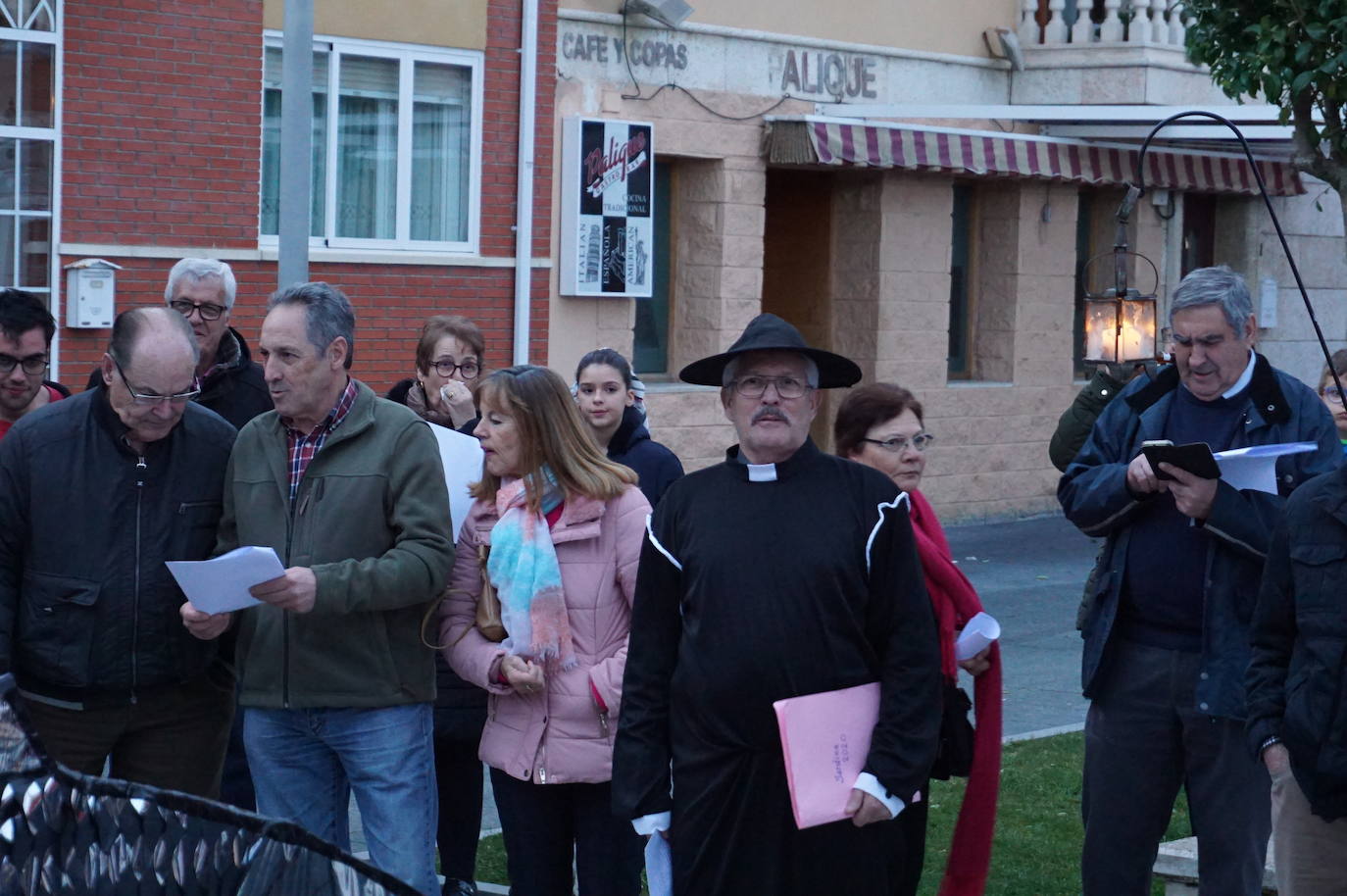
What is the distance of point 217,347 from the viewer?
20.7ft

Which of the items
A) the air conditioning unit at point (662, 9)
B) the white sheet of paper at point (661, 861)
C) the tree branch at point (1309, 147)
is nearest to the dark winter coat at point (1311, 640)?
the white sheet of paper at point (661, 861)

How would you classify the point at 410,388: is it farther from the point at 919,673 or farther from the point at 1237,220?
the point at 1237,220

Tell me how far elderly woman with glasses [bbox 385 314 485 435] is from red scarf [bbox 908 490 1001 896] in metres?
2.43

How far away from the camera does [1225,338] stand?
518cm

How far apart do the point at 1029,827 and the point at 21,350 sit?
13.8ft

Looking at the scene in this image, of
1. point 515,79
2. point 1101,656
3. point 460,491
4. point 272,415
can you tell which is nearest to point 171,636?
point 272,415

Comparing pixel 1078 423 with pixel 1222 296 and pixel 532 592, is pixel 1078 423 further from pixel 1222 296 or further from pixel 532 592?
pixel 532 592

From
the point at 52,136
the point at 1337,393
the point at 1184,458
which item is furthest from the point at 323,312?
the point at 52,136

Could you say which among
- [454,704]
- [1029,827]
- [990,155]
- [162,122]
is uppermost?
[990,155]

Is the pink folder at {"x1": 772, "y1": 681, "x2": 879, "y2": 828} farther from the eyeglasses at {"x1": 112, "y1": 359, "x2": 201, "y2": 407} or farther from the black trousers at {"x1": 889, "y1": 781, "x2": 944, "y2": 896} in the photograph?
the eyeglasses at {"x1": 112, "y1": 359, "x2": 201, "y2": 407}

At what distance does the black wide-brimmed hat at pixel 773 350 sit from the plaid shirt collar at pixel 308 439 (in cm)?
102

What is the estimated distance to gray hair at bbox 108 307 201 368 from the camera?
498cm

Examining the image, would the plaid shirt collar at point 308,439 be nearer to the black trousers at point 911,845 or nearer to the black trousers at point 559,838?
the black trousers at point 559,838

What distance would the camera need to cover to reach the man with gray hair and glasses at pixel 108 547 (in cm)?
496
